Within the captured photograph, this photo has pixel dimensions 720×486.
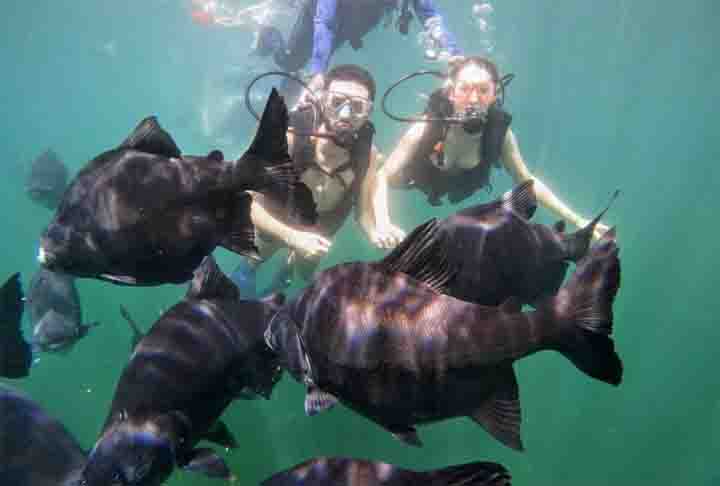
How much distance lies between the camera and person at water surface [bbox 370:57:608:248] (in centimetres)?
578

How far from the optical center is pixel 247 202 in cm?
214

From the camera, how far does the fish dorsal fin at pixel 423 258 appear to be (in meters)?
1.77

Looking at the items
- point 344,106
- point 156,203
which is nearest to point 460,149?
point 344,106

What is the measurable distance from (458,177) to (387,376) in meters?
5.42

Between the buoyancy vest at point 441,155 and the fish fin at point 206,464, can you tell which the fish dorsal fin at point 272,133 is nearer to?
the fish fin at point 206,464

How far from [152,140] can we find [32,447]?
1.92 meters

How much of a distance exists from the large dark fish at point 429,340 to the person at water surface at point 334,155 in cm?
252

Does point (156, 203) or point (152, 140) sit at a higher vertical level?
point (152, 140)

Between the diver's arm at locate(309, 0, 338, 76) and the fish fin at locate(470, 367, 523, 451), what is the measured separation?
25.6 feet

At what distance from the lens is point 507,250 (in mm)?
2527

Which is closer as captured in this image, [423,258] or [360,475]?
[360,475]

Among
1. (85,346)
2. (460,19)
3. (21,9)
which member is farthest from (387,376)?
(460,19)

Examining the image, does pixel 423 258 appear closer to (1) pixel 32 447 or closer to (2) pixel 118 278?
(2) pixel 118 278

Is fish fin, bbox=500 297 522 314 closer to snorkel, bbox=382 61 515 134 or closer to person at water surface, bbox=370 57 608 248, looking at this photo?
person at water surface, bbox=370 57 608 248
